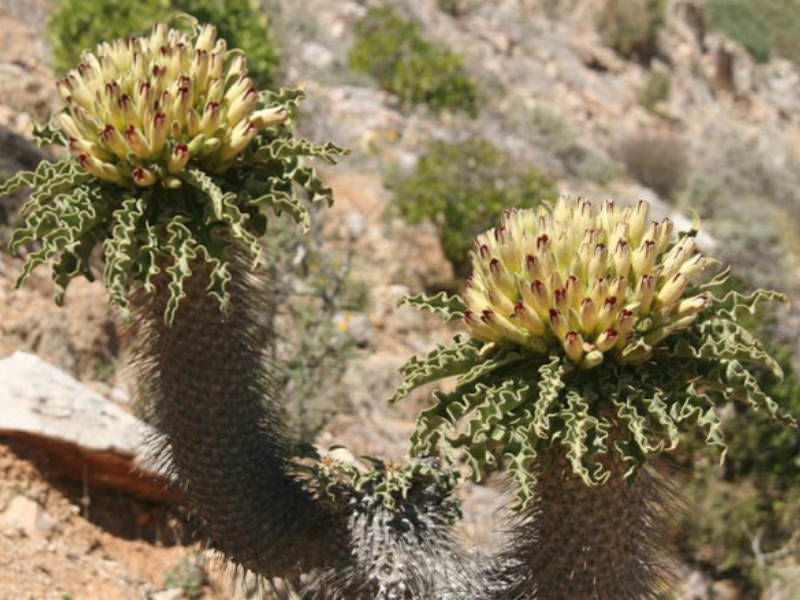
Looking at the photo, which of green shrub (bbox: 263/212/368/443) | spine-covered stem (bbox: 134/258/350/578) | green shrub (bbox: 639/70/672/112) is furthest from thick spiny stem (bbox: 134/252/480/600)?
green shrub (bbox: 639/70/672/112)

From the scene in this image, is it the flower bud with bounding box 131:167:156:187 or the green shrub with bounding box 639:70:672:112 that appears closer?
the flower bud with bounding box 131:167:156:187

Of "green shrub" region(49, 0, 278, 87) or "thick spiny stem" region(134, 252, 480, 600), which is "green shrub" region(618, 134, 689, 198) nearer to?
"green shrub" region(49, 0, 278, 87)

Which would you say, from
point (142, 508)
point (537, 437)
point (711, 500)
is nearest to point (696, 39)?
point (711, 500)

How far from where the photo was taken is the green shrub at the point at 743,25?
24016 millimetres

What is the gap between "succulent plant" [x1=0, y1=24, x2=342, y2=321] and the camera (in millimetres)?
3000

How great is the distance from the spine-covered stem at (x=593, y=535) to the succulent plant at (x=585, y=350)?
0.08 meters

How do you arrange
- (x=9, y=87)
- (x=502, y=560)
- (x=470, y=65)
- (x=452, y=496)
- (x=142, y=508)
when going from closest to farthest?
(x=502, y=560)
(x=452, y=496)
(x=142, y=508)
(x=9, y=87)
(x=470, y=65)

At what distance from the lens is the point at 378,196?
962 centimetres

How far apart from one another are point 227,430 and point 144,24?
19.2 feet

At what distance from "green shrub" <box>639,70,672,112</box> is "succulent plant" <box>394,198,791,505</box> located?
16209 mm

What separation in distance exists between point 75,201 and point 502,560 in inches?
66.9

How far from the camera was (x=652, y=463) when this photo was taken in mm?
2984

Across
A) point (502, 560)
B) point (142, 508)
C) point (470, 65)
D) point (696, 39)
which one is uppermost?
point (696, 39)

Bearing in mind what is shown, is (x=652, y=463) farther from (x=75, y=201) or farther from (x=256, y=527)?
(x=75, y=201)
